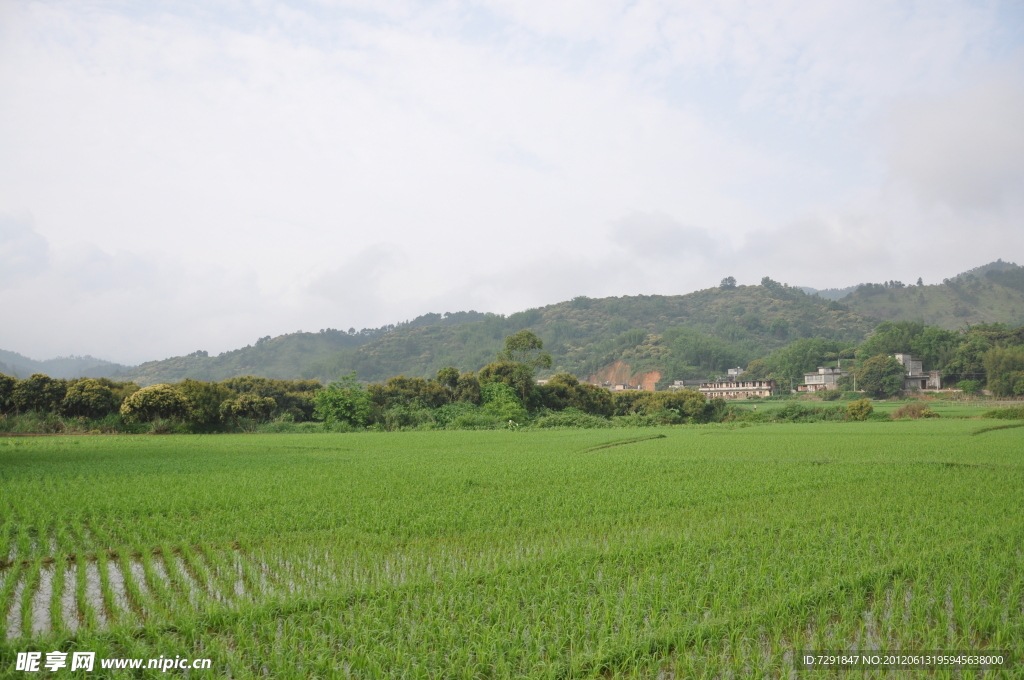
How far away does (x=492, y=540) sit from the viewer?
7.16 metres

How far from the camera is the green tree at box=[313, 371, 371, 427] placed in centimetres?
3219

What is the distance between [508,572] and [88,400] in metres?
28.3

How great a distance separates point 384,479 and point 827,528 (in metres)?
8.17

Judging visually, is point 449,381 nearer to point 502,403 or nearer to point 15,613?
point 502,403

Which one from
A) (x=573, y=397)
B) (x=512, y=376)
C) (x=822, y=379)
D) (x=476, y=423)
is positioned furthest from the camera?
(x=822, y=379)

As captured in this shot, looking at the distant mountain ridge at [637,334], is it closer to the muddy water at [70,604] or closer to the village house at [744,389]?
the village house at [744,389]

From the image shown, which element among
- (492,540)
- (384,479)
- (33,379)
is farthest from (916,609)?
(33,379)

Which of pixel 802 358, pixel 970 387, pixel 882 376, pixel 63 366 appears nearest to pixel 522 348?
pixel 882 376

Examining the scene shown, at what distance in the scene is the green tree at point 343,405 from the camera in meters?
32.2

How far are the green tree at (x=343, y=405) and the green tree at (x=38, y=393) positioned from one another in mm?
11375

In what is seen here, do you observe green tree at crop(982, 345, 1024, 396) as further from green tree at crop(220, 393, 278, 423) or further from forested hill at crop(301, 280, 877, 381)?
green tree at crop(220, 393, 278, 423)

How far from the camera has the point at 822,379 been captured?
69.9 metres

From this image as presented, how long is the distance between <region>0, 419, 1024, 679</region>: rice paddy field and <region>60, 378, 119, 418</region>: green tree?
16.9m

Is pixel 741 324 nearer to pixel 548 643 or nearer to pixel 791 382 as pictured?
pixel 791 382
